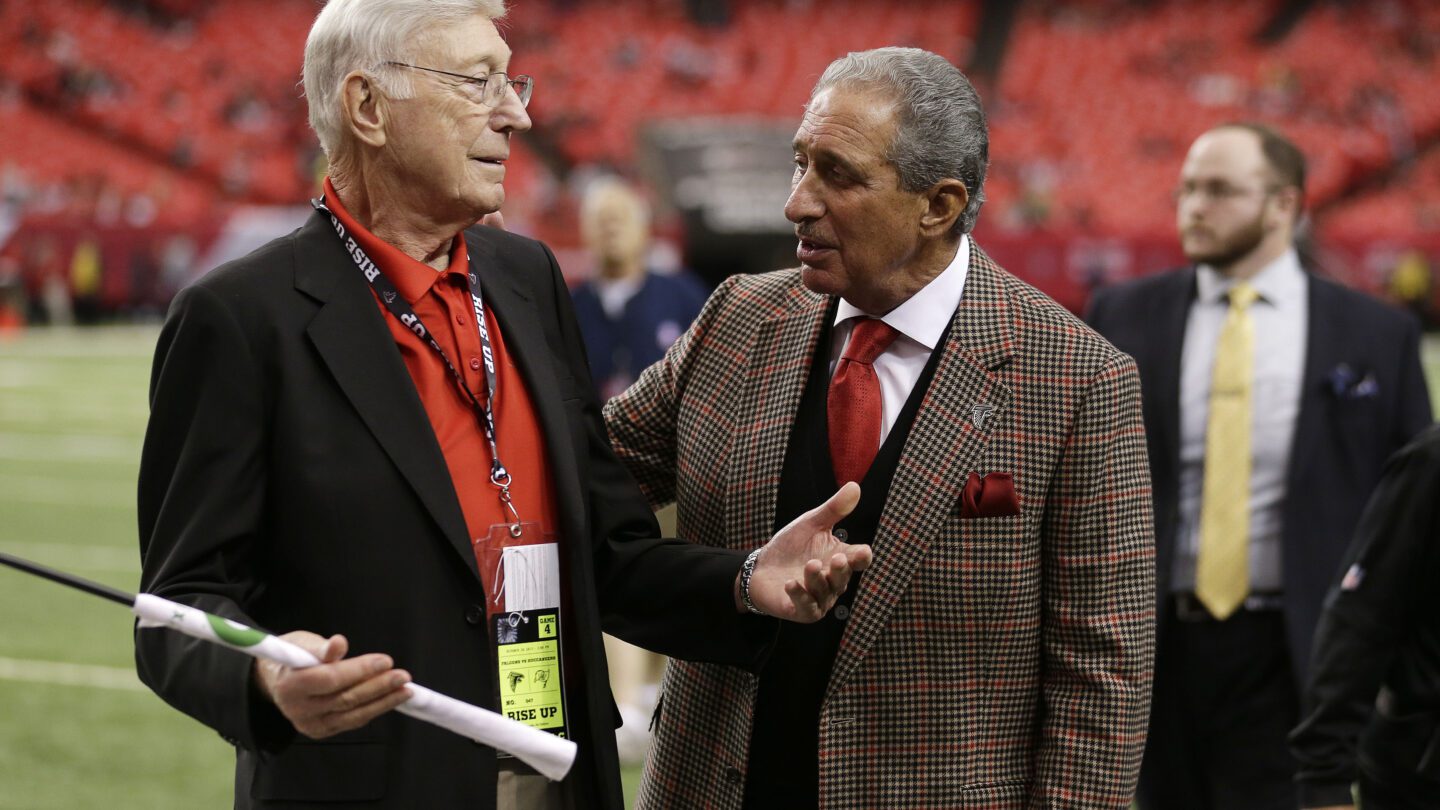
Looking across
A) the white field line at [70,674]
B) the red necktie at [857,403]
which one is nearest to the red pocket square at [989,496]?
the red necktie at [857,403]

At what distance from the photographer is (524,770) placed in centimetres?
228

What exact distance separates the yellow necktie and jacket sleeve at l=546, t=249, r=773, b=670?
2.03m

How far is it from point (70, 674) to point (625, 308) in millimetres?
2867

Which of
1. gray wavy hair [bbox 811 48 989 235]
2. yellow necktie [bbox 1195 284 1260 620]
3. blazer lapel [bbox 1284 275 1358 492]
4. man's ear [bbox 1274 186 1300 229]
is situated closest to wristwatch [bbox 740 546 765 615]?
gray wavy hair [bbox 811 48 989 235]

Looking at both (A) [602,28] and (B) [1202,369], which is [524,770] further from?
(A) [602,28]

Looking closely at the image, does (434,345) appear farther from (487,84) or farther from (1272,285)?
(1272,285)

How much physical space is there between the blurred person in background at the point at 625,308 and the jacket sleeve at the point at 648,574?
3604mm

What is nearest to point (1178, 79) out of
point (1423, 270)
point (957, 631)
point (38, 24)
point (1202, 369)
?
point (1423, 270)

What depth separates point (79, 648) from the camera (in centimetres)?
731

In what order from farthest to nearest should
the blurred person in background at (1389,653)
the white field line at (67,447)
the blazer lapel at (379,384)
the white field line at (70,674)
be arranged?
the white field line at (67,447) → the white field line at (70,674) → the blurred person in background at (1389,653) → the blazer lapel at (379,384)

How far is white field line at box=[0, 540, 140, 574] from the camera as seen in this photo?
29.4ft

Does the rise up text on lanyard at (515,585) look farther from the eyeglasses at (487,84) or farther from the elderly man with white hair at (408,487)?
the eyeglasses at (487,84)

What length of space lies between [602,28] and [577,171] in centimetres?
665

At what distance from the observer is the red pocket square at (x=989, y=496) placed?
2.38m
